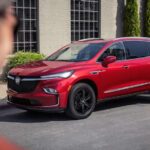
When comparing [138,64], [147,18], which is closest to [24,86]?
[138,64]

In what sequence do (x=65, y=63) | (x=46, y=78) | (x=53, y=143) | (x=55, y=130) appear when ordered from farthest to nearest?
(x=65, y=63), (x=46, y=78), (x=55, y=130), (x=53, y=143)

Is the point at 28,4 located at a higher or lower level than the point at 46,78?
higher

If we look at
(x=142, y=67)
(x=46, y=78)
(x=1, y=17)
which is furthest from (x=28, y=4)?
(x=1, y=17)

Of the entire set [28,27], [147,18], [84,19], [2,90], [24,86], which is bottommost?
[2,90]

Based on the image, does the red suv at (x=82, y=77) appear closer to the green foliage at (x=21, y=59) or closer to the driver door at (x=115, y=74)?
the driver door at (x=115, y=74)

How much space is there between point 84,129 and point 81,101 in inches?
37.5

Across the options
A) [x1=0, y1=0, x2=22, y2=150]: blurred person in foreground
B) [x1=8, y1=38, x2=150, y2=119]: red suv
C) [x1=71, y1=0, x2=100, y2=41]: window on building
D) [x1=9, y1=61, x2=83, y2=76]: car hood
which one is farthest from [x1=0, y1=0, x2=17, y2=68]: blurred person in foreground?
[x1=71, y1=0, x2=100, y2=41]: window on building

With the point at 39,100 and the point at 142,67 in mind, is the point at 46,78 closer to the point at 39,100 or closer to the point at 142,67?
the point at 39,100

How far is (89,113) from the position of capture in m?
7.99

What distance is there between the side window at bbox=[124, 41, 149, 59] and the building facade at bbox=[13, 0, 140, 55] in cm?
A: 523

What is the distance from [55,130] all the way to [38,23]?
834 centimetres

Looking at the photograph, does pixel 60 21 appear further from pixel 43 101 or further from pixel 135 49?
pixel 43 101

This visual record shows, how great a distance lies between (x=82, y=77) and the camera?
7.82 meters

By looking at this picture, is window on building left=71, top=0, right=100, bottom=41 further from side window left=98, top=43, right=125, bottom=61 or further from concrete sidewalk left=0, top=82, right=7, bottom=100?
side window left=98, top=43, right=125, bottom=61
